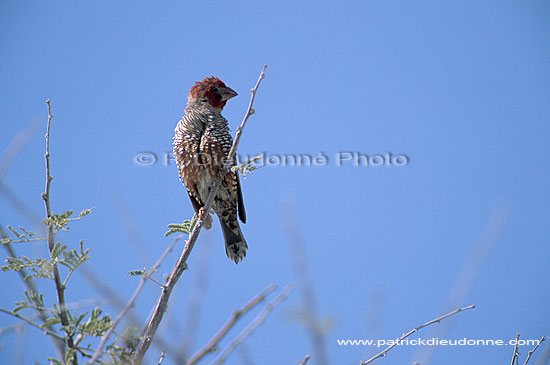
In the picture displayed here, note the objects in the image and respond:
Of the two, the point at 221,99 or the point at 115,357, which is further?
the point at 221,99

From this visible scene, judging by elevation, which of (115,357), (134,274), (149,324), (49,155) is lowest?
(115,357)

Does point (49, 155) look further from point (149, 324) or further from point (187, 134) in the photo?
point (187, 134)

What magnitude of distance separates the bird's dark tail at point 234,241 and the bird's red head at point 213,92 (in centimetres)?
145

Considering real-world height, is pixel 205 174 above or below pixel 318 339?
above

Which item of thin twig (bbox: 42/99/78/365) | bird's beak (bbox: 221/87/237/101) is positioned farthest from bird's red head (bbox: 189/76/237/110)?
thin twig (bbox: 42/99/78/365)

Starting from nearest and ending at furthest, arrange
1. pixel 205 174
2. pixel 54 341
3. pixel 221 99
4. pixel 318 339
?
pixel 318 339
pixel 54 341
pixel 205 174
pixel 221 99

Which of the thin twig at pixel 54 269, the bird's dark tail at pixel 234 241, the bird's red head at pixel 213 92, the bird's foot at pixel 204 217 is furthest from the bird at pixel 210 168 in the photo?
the thin twig at pixel 54 269

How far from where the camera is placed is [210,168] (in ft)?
17.9

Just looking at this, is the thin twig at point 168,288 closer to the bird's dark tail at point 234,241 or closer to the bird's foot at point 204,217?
the bird's foot at point 204,217

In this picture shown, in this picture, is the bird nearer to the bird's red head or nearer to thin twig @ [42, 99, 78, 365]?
the bird's red head

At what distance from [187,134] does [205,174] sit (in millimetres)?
517

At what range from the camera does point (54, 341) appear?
8.38 ft

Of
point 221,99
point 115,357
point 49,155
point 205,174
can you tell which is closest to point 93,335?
point 115,357

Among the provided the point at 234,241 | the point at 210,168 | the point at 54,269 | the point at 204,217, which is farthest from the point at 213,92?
the point at 54,269
